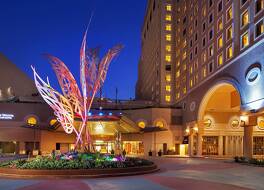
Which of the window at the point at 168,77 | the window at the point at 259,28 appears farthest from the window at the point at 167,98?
the window at the point at 259,28

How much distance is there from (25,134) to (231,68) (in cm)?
3952

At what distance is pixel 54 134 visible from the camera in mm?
68062

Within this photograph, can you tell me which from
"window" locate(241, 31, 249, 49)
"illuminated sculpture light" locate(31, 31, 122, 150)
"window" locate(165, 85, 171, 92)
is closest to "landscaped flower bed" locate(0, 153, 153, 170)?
"illuminated sculpture light" locate(31, 31, 122, 150)

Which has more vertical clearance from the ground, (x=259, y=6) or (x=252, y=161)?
(x=259, y=6)

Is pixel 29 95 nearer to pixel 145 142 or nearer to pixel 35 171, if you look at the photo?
pixel 145 142

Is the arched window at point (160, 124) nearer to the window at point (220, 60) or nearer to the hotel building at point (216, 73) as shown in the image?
the hotel building at point (216, 73)

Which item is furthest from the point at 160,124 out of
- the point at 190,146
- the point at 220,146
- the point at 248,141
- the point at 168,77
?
the point at 248,141

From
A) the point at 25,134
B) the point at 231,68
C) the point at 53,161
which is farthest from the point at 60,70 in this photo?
the point at 25,134

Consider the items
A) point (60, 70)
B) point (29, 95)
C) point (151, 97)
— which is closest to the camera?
point (60, 70)

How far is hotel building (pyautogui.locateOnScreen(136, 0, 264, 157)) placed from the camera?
3869 cm

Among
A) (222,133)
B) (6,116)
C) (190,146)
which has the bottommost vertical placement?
(190,146)

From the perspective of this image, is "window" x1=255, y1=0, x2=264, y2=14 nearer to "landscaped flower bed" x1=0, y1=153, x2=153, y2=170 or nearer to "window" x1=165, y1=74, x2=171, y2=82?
"landscaped flower bed" x1=0, y1=153, x2=153, y2=170

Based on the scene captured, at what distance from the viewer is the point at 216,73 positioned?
49219mm

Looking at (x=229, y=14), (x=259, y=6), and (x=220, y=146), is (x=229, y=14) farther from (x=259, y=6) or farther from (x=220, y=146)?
(x=220, y=146)
